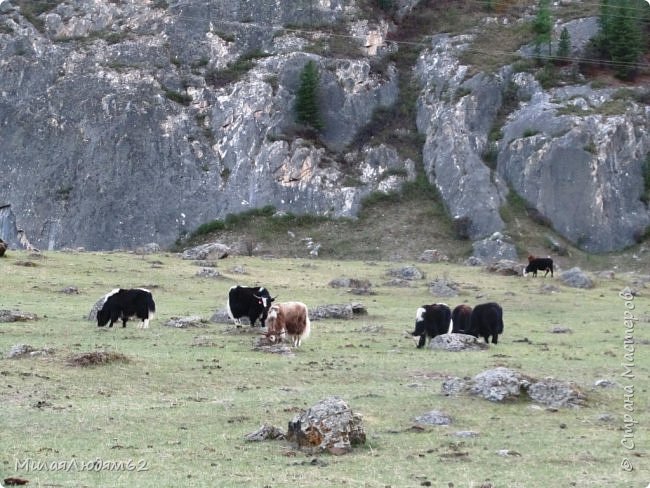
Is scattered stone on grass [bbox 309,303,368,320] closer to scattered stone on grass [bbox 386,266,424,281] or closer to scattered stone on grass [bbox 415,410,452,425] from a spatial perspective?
scattered stone on grass [bbox 386,266,424,281]

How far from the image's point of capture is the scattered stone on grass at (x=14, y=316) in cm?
2920

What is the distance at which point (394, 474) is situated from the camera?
13.4 m

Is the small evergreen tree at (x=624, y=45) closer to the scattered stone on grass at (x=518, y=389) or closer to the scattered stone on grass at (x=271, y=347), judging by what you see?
the scattered stone on grass at (x=271, y=347)

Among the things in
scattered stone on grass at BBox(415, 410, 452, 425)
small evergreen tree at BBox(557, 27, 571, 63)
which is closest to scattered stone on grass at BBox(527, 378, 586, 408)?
scattered stone on grass at BBox(415, 410, 452, 425)

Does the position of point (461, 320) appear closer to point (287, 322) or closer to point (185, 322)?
point (287, 322)

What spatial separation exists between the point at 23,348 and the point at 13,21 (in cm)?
7772

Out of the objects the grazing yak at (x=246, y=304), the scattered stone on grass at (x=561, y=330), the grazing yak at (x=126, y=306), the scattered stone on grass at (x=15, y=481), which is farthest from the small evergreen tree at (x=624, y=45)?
the scattered stone on grass at (x=15, y=481)

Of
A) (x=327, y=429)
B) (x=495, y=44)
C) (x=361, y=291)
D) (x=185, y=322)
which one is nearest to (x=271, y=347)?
(x=185, y=322)

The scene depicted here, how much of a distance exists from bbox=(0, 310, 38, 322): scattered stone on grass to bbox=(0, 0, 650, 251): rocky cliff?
48.2 meters

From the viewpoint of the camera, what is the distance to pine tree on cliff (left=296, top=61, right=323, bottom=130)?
84938 millimetres

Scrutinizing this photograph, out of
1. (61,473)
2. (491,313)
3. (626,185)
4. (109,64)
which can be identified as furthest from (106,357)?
(109,64)

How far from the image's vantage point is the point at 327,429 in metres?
14.8

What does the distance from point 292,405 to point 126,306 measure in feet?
42.2

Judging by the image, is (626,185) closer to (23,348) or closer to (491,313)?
(491,313)
